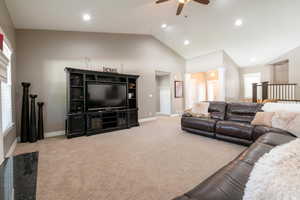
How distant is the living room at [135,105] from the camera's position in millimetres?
1630

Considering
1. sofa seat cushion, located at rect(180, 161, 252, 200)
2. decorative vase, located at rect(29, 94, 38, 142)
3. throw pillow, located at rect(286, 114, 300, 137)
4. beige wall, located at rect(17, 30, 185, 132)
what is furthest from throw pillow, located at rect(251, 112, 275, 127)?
decorative vase, located at rect(29, 94, 38, 142)

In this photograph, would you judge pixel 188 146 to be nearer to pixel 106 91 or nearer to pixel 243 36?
pixel 106 91

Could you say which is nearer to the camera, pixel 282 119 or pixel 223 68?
pixel 282 119

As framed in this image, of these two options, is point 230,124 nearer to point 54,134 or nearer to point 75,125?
point 75,125

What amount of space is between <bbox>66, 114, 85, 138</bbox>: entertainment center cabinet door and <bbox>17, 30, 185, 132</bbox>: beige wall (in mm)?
598

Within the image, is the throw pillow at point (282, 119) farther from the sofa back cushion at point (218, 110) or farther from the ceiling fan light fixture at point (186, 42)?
the ceiling fan light fixture at point (186, 42)

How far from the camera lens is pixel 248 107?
133 inches

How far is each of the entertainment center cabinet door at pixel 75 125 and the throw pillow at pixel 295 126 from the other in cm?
452

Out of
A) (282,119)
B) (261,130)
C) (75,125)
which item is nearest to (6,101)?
(75,125)

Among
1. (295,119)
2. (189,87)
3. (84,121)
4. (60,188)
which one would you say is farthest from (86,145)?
(189,87)

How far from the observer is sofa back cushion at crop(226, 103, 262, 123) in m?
3.28

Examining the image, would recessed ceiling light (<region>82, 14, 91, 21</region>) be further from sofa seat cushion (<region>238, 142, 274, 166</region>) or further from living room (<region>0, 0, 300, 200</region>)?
sofa seat cushion (<region>238, 142, 274, 166</region>)

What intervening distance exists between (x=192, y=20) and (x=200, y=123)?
11.3ft

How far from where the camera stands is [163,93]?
299 inches
